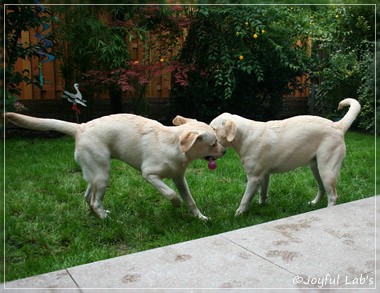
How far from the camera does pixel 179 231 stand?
2.75 meters

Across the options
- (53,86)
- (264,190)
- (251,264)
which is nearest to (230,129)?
(264,190)

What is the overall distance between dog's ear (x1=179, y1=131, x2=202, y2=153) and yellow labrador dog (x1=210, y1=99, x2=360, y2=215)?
384 mm

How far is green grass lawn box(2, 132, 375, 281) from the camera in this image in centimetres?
245

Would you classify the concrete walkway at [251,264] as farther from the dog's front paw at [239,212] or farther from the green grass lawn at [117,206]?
the dog's front paw at [239,212]

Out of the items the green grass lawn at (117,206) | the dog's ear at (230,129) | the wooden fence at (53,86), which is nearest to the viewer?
the wooden fence at (53,86)

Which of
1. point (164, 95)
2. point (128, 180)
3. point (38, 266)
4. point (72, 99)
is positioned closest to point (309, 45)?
point (164, 95)

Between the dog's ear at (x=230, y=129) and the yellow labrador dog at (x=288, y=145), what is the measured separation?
0.11 ft

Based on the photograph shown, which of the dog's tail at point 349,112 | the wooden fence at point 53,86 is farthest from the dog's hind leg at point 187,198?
the dog's tail at point 349,112

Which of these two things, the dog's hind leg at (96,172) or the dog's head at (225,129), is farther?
the dog's head at (225,129)

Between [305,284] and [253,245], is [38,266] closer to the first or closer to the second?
[253,245]

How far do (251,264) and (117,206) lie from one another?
5.69ft

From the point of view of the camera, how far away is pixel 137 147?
2814 mm

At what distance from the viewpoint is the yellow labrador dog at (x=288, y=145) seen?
296 cm

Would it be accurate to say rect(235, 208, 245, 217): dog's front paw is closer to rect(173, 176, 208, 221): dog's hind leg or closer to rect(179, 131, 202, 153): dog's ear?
rect(173, 176, 208, 221): dog's hind leg
